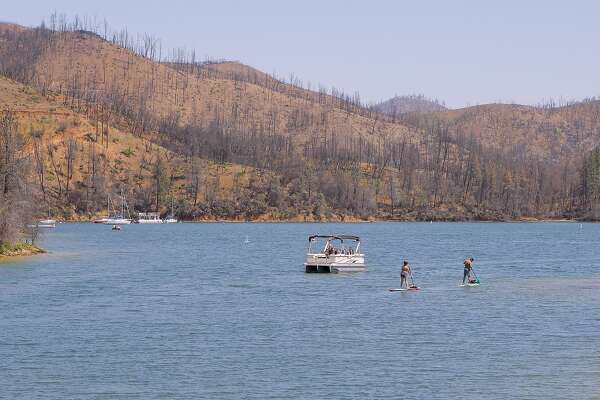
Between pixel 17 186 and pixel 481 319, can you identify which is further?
pixel 17 186

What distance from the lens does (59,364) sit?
35.9 metres

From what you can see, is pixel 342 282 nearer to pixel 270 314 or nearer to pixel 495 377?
pixel 270 314

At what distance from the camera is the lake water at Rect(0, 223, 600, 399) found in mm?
32344

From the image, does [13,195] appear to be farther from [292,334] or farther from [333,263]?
[292,334]

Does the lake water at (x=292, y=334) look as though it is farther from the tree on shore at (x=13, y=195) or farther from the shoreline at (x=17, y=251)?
the tree on shore at (x=13, y=195)

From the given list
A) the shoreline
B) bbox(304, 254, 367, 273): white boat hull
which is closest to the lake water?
bbox(304, 254, 367, 273): white boat hull

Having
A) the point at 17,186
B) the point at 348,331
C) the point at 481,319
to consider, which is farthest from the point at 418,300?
the point at 17,186

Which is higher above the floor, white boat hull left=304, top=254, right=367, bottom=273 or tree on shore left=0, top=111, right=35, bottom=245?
tree on shore left=0, top=111, right=35, bottom=245

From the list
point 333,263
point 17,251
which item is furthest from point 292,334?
point 17,251

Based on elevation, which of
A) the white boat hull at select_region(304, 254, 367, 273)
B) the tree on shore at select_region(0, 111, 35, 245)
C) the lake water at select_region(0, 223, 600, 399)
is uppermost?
the tree on shore at select_region(0, 111, 35, 245)

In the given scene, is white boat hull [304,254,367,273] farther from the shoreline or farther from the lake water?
the shoreline

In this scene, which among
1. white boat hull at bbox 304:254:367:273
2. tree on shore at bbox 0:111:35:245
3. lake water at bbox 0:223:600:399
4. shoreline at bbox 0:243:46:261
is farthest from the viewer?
shoreline at bbox 0:243:46:261

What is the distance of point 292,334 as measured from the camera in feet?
143

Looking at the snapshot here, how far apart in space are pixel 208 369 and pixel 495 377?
1060 centimetres
